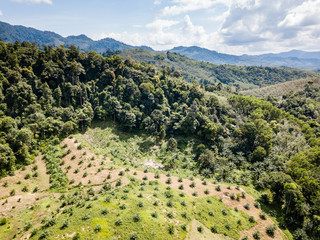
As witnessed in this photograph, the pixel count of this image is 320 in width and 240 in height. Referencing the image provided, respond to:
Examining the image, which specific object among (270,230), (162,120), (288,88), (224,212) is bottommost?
(270,230)

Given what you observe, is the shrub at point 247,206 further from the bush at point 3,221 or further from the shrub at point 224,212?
the bush at point 3,221

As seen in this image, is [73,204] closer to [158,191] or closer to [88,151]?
[158,191]

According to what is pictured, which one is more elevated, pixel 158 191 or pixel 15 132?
pixel 15 132

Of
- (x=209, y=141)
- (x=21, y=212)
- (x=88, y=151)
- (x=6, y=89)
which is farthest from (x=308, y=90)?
(x=6, y=89)

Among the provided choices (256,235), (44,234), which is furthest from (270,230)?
(44,234)

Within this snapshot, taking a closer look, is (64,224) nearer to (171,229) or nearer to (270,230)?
(171,229)

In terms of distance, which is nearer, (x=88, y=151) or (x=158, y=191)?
(x=158, y=191)

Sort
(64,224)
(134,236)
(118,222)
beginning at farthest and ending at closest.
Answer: (118,222)
(64,224)
(134,236)

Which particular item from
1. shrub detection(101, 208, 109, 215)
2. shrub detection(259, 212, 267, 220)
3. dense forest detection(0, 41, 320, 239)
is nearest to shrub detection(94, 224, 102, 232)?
shrub detection(101, 208, 109, 215)
